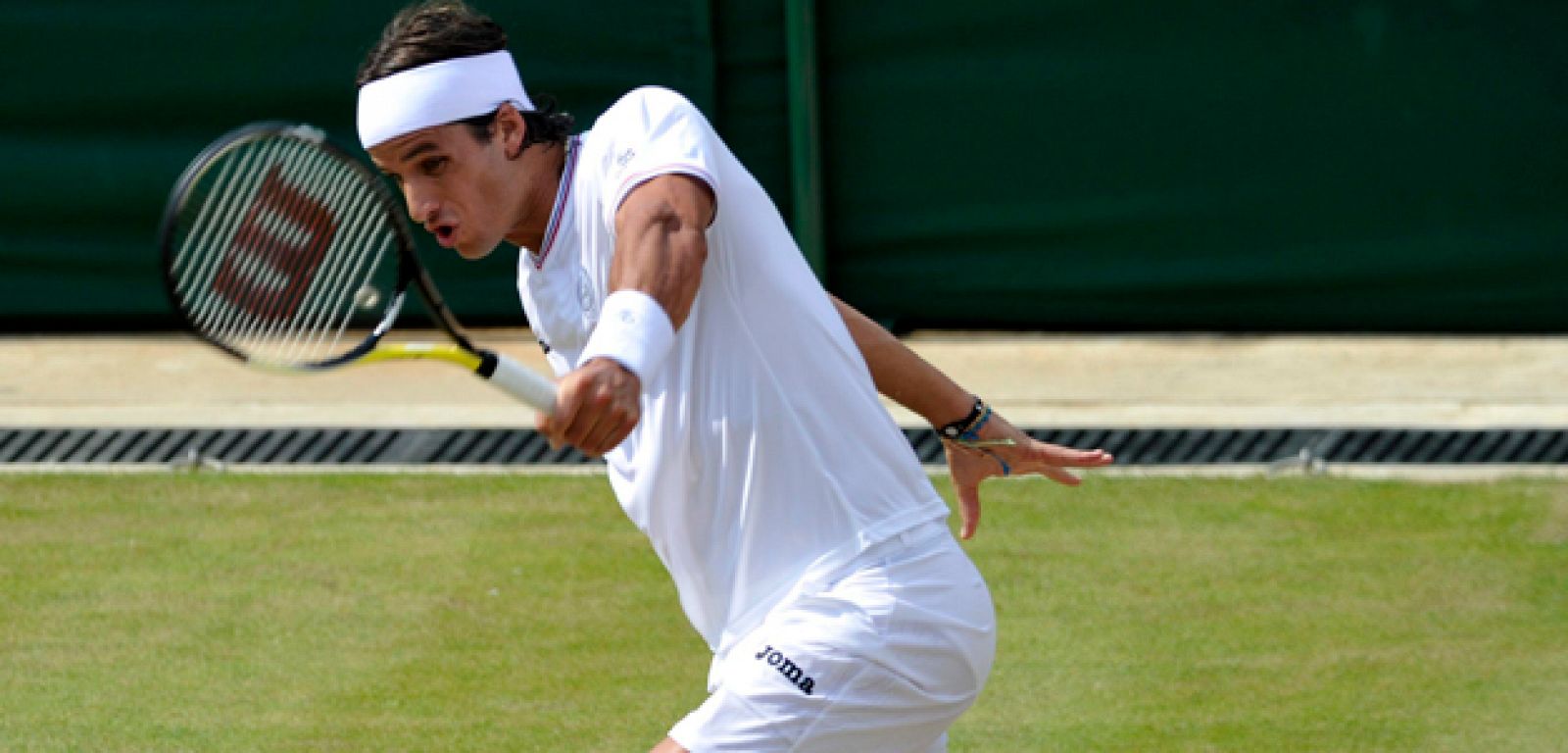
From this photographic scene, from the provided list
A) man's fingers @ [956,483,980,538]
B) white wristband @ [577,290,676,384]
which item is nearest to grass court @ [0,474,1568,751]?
man's fingers @ [956,483,980,538]

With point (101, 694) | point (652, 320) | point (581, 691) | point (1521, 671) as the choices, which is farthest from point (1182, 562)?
point (652, 320)

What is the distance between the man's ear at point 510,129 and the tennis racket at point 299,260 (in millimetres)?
171

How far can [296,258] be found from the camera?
3.39 meters

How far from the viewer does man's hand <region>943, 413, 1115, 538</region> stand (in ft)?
11.9

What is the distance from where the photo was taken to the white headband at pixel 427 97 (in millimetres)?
3098

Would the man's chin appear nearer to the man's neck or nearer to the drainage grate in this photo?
the man's neck

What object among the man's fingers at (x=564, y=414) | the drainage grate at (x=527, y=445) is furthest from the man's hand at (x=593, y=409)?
the drainage grate at (x=527, y=445)

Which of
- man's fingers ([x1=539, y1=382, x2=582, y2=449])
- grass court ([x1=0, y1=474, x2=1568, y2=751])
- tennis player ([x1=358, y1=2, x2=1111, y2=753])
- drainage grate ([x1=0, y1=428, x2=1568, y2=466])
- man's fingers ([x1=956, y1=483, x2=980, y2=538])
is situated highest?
man's fingers ([x1=539, y1=382, x2=582, y2=449])

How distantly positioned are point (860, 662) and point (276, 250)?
1.06 meters

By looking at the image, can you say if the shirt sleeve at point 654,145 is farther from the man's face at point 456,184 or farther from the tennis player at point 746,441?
the man's face at point 456,184

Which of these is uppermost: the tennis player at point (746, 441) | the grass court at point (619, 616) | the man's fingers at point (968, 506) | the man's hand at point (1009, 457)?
the tennis player at point (746, 441)

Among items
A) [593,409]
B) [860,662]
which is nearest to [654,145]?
[593,409]

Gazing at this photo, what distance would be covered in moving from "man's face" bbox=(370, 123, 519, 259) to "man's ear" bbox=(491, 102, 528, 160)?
18mm

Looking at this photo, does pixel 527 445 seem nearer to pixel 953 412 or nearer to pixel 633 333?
pixel 953 412
